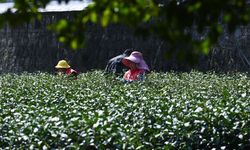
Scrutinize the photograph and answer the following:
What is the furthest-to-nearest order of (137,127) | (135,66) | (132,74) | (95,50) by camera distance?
(95,50), (135,66), (132,74), (137,127)

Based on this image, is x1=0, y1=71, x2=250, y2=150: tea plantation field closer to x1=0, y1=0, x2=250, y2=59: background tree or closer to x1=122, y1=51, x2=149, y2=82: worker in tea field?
x1=0, y1=0, x2=250, y2=59: background tree

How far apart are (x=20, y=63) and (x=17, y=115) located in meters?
14.5

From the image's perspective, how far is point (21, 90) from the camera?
9.62 metres

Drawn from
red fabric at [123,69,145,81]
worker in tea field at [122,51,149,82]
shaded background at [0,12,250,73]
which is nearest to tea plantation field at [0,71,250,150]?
Result: red fabric at [123,69,145,81]

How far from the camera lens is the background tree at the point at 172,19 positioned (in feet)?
7.98

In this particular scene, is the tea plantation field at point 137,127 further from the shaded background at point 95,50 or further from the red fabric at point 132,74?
the shaded background at point 95,50

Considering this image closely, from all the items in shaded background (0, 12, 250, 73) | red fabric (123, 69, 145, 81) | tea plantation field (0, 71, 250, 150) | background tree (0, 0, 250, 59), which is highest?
background tree (0, 0, 250, 59)

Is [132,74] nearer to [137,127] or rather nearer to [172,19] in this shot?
[137,127]

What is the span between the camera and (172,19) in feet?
7.99

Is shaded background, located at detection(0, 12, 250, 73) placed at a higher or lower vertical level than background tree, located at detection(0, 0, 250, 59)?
lower

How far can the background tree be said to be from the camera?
243 centimetres

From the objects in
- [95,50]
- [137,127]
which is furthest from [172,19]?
[95,50]

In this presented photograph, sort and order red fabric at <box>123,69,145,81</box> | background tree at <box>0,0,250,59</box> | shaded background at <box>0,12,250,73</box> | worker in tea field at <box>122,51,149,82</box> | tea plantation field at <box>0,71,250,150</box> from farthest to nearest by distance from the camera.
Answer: shaded background at <box>0,12,250,73</box>, worker in tea field at <box>122,51,149,82</box>, red fabric at <box>123,69,145,81</box>, tea plantation field at <box>0,71,250,150</box>, background tree at <box>0,0,250,59</box>

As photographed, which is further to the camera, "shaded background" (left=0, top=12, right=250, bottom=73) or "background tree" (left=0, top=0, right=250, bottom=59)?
"shaded background" (left=0, top=12, right=250, bottom=73)
